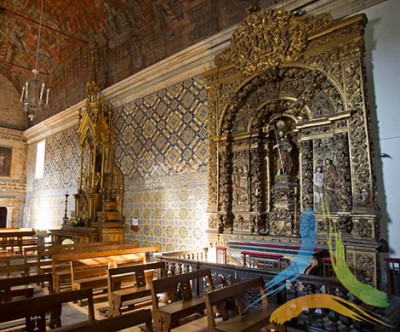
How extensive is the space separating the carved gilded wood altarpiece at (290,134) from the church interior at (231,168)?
3cm

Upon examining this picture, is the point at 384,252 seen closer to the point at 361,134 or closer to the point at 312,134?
the point at 361,134

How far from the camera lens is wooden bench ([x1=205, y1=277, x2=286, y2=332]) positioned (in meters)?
2.90

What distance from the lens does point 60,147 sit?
1366cm

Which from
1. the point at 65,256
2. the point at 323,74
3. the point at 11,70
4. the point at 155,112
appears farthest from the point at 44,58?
the point at 323,74

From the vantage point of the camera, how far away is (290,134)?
617 cm

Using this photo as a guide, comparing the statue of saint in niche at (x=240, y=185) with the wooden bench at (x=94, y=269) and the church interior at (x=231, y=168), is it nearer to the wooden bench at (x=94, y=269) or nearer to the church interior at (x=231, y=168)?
the church interior at (x=231, y=168)

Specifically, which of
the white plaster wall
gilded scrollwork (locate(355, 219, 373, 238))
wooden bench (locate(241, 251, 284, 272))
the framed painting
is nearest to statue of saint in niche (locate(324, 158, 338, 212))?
gilded scrollwork (locate(355, 219, 373, 238))

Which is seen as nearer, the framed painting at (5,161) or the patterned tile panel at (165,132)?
the patterned tile panel at (165,132)

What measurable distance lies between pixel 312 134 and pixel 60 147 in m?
11.3

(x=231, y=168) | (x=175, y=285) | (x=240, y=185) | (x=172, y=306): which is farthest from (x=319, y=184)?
(x=172, y=306)

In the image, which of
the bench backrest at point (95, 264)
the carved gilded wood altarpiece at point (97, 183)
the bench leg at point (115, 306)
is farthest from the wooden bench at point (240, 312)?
the carved gilded wood altarpiece at point (97, 183)

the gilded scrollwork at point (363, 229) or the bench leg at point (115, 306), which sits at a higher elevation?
the gilded scrollwork at point (363, 229)

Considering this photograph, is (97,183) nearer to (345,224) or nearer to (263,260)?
(263,260)

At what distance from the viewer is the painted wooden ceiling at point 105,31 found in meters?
7.57
